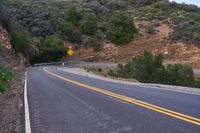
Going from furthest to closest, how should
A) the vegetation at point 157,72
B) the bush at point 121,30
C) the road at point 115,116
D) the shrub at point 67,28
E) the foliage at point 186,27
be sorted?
1. the shrub at point 67,28
2. the bush at point 121,30
3. the foliage at point 186,27
4. the vegetation at point 157,72
5. the road at point 115,116

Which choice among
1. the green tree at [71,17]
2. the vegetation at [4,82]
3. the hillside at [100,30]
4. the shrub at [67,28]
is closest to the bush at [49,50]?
the hillside at [100,30]

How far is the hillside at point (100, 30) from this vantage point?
240ft

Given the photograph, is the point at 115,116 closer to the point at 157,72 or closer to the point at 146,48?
the point at 157,72

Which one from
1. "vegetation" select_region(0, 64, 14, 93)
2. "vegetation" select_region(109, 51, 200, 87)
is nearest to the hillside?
"vegetation" select_region(109, 51, 200, 87)

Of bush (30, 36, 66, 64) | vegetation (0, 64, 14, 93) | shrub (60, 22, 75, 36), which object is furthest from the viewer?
shrub (60, 22, 75, 36)

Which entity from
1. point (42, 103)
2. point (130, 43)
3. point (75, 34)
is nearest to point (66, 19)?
point (75, 34)

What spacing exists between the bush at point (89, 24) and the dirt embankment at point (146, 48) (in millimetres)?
5719

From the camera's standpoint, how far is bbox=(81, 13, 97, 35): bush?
87562mm

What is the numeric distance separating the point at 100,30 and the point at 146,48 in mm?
14982

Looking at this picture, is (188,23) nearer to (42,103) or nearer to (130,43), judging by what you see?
(130,43)

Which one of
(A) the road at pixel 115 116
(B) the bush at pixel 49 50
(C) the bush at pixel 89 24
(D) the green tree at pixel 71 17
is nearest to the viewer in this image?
(A) the road at pixel 115 116

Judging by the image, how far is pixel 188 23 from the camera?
8262 cm

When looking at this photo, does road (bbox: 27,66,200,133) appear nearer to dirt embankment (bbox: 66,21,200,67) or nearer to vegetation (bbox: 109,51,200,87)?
vegetation (bbox: 109,51,200,87)

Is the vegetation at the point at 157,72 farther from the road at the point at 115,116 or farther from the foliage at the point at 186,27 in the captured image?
the foliage at the point at 186,27
